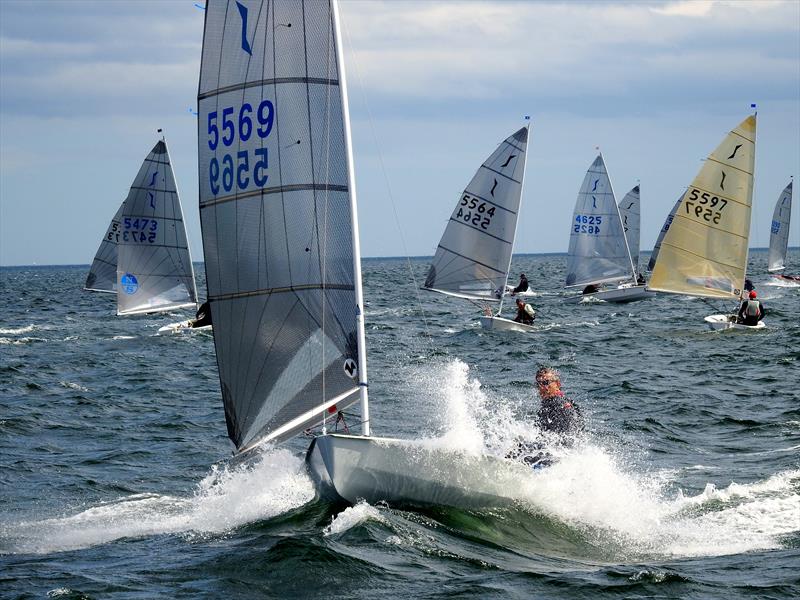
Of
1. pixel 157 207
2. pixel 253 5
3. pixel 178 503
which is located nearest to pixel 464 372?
pixel 178 503

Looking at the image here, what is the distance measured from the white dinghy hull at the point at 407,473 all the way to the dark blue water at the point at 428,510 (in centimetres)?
17

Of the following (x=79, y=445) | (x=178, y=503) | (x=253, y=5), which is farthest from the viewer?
(x=79, y=445)

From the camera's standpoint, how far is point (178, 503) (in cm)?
1287

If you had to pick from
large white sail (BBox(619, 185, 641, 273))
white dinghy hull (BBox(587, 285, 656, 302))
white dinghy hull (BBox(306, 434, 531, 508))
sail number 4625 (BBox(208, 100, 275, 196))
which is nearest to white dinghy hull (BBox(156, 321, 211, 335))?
white dinghy hull (BBox(587, 285, 656, 302))

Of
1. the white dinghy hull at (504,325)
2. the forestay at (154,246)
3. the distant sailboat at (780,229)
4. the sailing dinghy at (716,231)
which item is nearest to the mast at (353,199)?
the sailing dinghy at (716,231)

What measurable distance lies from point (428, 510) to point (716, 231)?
863 inches

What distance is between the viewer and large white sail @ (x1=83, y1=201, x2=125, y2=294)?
144 ft

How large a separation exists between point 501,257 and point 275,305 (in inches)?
890

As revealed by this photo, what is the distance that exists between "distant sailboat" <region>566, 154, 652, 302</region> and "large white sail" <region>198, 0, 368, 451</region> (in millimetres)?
33261

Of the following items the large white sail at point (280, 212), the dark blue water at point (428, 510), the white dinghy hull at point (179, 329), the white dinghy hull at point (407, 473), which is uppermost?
A: the large white sail at point (280, 212)

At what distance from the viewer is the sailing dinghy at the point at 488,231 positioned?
108 ft

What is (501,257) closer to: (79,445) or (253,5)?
(79,445)

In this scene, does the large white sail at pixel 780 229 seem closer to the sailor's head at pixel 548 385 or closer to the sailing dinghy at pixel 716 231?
the sailing dinghy at pixel 716 231

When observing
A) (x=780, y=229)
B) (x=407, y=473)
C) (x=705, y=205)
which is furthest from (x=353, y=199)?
(x=780, y=229)
